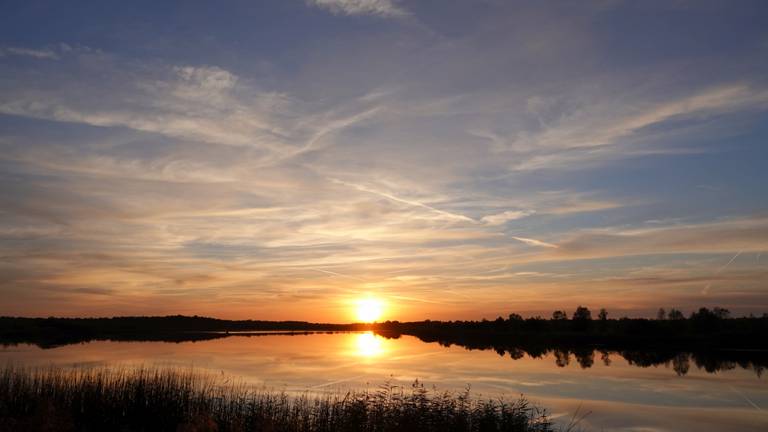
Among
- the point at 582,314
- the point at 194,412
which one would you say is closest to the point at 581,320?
the point at 582,314

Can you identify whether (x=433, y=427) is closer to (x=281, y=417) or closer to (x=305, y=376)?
(x=281, y=417)

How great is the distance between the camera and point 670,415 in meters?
26.2

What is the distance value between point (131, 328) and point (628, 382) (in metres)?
126

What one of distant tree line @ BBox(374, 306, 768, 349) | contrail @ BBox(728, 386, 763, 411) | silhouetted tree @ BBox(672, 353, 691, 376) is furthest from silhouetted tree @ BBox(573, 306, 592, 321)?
contrail @ BBox(728, 386, 763, 411)

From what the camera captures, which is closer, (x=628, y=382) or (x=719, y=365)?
(x=628, y=382)

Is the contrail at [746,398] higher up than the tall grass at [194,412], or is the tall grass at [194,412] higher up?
the tall grass at [194,412]

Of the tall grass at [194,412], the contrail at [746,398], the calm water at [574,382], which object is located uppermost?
the tall grass at [194,412]

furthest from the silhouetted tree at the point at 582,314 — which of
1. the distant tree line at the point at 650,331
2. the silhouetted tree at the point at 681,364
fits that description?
the silhouetted tree at the point at 681,364

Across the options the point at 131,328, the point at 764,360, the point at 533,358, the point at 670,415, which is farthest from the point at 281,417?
the point at 131,328

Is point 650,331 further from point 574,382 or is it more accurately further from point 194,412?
point 194,412

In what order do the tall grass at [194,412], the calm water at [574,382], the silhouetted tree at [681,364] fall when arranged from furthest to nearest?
1. the silhouetted tree at [681,364]
2. the calm water at [574,382]
3. the tall grass at [194,412]

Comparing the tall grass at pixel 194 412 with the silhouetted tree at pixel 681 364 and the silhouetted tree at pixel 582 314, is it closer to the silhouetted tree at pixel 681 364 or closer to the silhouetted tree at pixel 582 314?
the silhouetted tree at pixel 681 364

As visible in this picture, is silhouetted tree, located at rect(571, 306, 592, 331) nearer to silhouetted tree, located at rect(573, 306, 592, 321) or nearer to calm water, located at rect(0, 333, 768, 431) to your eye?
silhouetted tree, located at rect(573, 306, 592, 321)

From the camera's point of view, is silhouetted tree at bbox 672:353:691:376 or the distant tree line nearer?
silhouetted tree at bbox 672:353:691:376
